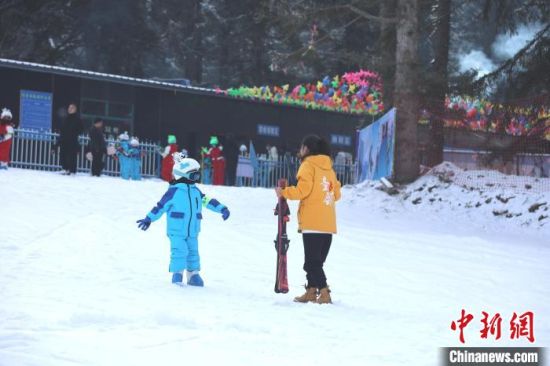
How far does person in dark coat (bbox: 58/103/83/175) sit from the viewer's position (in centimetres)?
2245

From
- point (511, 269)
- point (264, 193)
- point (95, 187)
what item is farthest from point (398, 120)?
point (511, 269)

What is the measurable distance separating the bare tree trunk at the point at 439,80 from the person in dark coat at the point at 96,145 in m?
8.82

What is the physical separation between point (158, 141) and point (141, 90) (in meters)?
1.95

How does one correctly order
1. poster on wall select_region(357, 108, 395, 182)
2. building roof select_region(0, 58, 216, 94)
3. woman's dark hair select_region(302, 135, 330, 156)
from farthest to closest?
building roof select_region(0, 58, 216, 94) → poster on wall select_region(357, 108, 395, 182) → woman's dark hair select_region(302, 135, 330, 156)

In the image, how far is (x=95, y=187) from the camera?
66.5 ft

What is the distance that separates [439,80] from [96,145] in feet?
30.2

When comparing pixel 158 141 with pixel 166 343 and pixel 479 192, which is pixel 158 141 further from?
pixel 166 343

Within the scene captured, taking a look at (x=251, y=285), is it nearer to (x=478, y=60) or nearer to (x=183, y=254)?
(x=183, y=254)

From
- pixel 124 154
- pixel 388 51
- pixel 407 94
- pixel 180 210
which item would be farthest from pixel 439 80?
pixel 180 210

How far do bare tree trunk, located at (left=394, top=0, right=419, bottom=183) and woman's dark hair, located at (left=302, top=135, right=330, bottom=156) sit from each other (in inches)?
469

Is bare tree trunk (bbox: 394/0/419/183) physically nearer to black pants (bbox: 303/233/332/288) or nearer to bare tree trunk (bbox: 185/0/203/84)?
black pants (bbox: 303/233/332/288)

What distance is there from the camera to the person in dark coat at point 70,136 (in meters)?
22.5

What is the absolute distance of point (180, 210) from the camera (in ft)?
29.4

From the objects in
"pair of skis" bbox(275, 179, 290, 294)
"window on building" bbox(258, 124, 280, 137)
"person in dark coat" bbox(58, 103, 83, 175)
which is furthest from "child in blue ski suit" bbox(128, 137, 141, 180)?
"pair of skis" bbox(275, 179, 290, 294)
